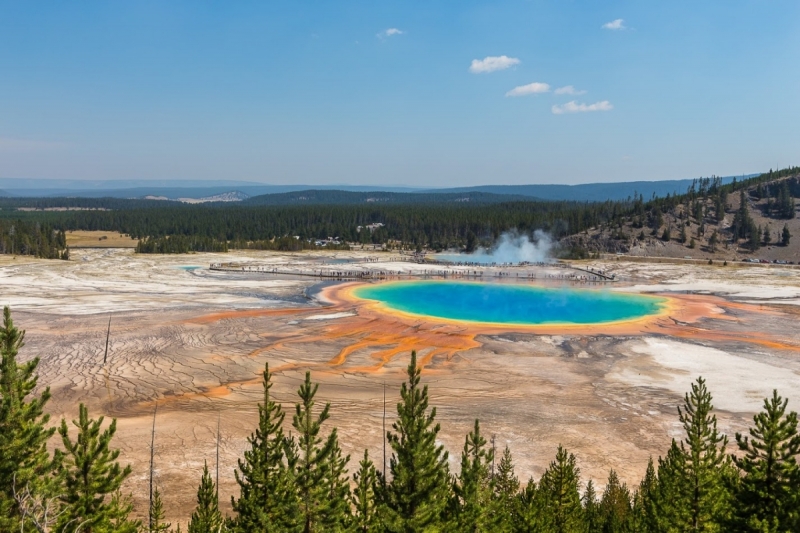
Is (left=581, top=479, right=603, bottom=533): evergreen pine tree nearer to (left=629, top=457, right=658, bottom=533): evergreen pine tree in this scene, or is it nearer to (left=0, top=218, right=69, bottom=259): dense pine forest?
(left=629, top=457, right=658, bottom=533): evergreen pine tree

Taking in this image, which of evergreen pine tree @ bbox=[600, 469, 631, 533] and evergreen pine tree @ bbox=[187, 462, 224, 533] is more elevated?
evergreen pine tree @ bbox=[187, 462, 224, 533]

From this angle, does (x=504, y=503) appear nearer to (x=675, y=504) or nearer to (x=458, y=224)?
(x=675, y=504)

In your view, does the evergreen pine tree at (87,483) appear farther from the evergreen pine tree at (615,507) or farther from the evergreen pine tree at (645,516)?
the evergreen pine tree at (615,507)

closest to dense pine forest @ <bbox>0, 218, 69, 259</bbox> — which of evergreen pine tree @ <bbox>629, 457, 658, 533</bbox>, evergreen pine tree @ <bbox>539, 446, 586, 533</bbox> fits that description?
evergreen pine tree @ <bbox>539, 446, 586, 533</bbox>

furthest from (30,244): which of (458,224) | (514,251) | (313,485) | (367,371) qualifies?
(313,485)

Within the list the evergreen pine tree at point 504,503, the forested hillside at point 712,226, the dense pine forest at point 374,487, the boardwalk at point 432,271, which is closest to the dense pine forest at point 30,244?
the boardwalk at point 432,271
